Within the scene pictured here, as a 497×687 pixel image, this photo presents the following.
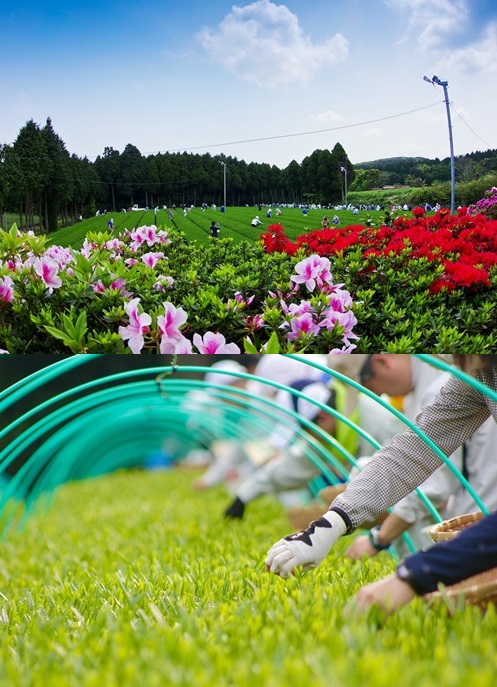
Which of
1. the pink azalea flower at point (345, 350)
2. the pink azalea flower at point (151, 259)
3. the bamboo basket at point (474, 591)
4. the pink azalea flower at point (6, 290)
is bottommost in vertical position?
the bamboo basket at point (474, 591)

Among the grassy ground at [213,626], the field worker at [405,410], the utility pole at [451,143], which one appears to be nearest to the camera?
the grassy ground at [213,626]

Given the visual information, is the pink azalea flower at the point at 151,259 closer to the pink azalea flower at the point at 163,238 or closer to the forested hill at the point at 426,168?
the pink azalea flower at the point at 163,238

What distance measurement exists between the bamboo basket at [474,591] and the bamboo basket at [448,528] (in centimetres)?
42

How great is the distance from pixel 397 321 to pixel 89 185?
1226mm

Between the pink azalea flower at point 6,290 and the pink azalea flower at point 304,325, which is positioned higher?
the pink azalea flower at point 6,290

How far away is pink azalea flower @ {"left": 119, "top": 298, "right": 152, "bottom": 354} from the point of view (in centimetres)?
226

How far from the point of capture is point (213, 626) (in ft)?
4.61

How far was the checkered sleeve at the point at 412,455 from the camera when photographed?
5.49ft

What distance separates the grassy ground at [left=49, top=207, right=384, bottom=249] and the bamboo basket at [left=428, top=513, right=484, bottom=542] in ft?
3.90

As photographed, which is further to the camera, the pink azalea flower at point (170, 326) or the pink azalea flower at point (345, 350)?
the pink azalea flower at point (345, 350)

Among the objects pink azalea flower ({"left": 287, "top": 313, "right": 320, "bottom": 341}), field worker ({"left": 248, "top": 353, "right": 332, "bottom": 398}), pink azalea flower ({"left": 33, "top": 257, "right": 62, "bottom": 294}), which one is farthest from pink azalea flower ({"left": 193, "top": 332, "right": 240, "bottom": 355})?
pink azalea flower ({"left": 33, "top": 257, "right": 62, "bottom": 294})

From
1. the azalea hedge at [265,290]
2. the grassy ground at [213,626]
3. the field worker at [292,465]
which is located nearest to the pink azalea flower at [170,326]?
Answer: the azalea hedge at [265,290]

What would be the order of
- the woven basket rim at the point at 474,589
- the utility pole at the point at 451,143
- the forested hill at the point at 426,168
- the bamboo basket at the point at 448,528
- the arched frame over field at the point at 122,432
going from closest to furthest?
the woven basket rim at the point at 474,589 → the bamboo basket at the point at 448,528 → the utility pole at the point at 451,143 → the forested hill at the point at 426,168 → the arched frame over field at the point at 122,432

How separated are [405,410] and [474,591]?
60.6 inches
